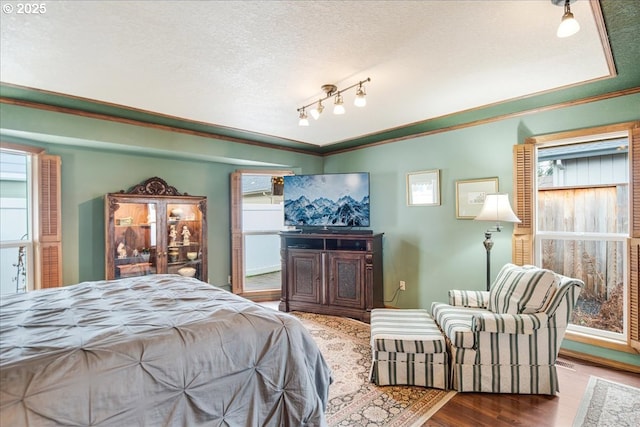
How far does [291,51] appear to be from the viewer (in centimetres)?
198

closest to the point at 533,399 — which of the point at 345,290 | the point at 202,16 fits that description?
the point at 345,290

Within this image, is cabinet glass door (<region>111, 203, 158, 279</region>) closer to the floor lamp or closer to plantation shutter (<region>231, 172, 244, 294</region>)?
plantation shutter (<region>231, 172, 244, 294</region>)

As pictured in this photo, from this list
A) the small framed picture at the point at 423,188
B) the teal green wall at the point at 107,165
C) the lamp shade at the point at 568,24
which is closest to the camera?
the lamp shade at the point at 568,24

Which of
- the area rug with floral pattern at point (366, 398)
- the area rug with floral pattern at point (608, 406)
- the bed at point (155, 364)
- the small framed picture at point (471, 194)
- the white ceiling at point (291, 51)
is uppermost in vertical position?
the white ceiling at point (291, 51)

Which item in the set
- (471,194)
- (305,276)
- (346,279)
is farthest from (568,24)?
(305,276)

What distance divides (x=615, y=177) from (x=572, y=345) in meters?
1.61

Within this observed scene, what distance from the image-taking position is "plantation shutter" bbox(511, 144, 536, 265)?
3041 mm

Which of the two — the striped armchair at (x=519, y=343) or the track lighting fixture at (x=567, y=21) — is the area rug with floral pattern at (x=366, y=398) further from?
the track lighting fixture at (x=567, y=21)

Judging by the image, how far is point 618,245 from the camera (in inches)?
109

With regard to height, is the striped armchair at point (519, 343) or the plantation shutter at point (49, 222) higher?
the plantation shutter at point (49, 222)

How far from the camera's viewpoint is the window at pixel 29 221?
304cm

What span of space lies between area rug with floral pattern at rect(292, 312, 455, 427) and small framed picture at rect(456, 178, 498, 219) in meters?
1.86

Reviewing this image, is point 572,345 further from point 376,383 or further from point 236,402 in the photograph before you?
point 236,402

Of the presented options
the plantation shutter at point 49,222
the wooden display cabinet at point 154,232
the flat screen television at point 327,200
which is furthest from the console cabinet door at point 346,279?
the plantation shutter at point 49,222
